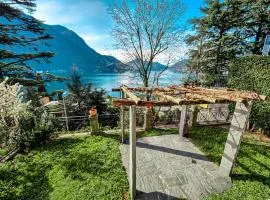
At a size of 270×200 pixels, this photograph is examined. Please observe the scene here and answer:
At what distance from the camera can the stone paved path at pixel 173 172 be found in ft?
15.3

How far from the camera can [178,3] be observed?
461 inches

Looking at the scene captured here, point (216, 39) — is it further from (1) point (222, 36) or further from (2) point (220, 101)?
(2) point (220, 101)

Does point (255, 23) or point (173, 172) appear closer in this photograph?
point (173, 172)

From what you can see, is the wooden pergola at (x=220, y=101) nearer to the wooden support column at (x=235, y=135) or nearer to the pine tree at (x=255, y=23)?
the wooden support column at (x=235, y=135)

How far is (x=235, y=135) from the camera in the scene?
5.11 meters

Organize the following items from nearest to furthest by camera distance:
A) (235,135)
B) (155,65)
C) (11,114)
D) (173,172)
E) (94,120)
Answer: (235,135) → (173,172) → (11,114) → (94,120) → (155,65)

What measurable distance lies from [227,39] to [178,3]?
656cm

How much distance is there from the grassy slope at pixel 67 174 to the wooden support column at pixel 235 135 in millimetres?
3078

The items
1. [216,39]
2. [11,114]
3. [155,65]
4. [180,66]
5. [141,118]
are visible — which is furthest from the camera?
[216,39]

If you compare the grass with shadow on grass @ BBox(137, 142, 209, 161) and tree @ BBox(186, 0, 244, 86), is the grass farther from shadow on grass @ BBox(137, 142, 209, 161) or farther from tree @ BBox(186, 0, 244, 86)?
tree @ BBox(186, 0, 244, 86)

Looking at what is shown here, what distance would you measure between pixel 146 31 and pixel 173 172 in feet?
31.0

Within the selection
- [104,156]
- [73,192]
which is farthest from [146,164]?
[73,192]

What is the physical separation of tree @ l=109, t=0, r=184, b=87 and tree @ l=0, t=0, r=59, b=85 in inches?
206

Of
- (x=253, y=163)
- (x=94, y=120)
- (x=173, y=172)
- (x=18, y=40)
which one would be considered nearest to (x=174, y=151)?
(x=173, y=172)
